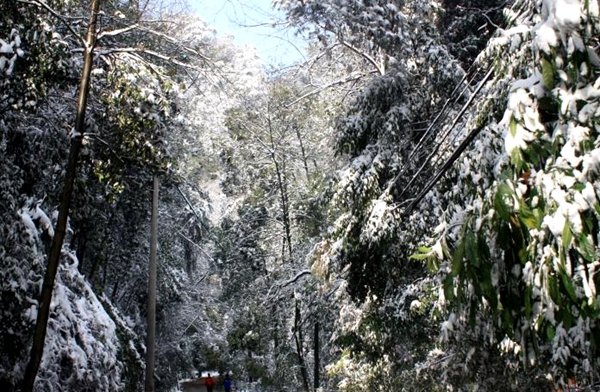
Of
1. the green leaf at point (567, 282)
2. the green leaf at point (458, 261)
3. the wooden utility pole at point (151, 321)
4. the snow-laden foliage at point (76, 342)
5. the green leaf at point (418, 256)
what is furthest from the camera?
the wooden utility pole at point (151, 321)

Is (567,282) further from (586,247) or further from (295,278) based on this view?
(295,278)

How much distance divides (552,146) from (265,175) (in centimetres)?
1830

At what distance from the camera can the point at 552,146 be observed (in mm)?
2596

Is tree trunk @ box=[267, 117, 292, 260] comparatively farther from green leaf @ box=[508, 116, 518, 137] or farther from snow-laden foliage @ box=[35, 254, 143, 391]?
green leaf @ box=[508, 116, 518, 137]

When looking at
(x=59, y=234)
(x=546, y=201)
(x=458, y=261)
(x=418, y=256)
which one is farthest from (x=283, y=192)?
(x=546, y=201)

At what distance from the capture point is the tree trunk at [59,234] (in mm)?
5297

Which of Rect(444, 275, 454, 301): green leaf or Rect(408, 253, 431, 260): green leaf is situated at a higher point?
Rect(408, 253, 431, 260): green leaf

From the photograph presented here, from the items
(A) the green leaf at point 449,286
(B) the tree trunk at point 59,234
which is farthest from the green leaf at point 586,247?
(B) the tree trunk at point 59,234

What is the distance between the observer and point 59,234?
223 inches

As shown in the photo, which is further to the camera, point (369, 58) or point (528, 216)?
point (369, 58)

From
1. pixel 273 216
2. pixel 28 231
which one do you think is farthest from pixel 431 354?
pixel 273 216

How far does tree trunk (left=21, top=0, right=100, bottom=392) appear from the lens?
530 centimetres

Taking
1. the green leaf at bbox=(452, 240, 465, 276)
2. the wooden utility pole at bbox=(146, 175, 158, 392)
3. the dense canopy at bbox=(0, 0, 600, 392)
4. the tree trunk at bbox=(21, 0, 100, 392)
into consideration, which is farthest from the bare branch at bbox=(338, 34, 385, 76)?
the green leaf at bbox=(452, 240, 465, 276)

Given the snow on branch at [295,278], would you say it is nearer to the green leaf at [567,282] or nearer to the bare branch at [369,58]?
the bare branch at [369,58]
